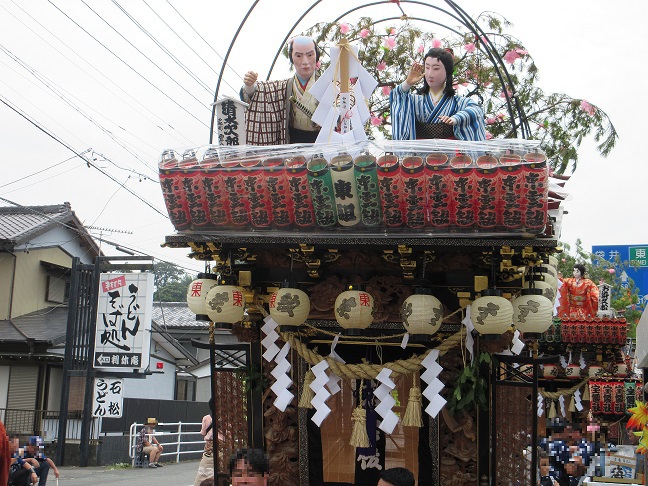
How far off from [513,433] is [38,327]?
22965 mm

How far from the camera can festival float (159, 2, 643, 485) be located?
700 centimetres

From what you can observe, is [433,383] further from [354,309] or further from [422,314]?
[354,309]

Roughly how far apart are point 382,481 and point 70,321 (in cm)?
2162

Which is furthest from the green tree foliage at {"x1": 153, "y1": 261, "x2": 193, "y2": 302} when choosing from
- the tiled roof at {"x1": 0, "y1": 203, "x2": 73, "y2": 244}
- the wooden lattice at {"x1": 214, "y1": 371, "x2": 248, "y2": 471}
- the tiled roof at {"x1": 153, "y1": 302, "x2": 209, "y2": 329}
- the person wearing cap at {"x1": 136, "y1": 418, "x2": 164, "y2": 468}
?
the wooden lattice at {"x1": 214, "y1": 371, "x2": 248, "y2": 471}

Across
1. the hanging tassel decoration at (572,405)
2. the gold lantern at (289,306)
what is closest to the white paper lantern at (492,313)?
the gold lantern at (289,306)

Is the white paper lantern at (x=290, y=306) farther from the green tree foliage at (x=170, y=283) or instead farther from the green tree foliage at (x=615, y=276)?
the green tree foliage at (x=170, y=283)

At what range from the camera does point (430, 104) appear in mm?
8891

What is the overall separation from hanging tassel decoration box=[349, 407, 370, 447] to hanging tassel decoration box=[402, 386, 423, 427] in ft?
1.51

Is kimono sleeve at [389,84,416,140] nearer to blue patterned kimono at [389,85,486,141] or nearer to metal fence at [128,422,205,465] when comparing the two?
blue patterned kimono at [389,85,486,141]

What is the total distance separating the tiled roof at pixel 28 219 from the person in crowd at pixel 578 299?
18828 millimetres

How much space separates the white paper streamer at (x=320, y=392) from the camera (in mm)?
8094

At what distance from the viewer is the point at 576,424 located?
19.2m

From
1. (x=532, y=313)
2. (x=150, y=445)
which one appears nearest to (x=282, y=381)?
(x=532, y=313)

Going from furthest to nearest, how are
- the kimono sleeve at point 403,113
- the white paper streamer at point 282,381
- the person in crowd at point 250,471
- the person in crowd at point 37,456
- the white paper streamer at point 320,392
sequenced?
the person in crowd at point 37,456, the kimono sleeve at point 403,113, the white paper streamer at point 282,381, the white paper streamer at point 320,392, the person in crowd at point 250,471
